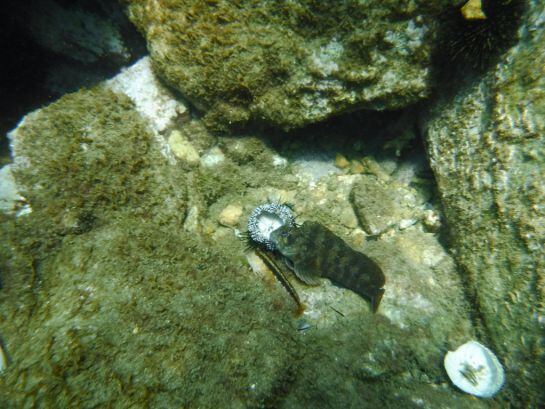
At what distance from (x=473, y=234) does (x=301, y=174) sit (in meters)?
2.72

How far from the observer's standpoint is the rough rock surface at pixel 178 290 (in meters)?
2.70

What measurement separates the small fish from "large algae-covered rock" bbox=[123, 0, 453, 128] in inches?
66.7

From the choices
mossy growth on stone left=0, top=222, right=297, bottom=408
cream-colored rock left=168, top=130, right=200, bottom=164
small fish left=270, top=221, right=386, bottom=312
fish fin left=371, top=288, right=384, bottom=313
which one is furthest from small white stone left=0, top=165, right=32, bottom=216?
fish fin left=371, top=288, right=384, bottom=313

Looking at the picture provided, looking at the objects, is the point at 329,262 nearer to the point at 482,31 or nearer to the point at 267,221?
the point at 267,221

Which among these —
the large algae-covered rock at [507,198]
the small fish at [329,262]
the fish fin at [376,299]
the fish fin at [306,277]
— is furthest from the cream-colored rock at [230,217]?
the large algae-covered rock at [507,198]

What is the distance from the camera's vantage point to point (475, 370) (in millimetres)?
3439

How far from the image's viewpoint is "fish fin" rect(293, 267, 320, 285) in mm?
4168

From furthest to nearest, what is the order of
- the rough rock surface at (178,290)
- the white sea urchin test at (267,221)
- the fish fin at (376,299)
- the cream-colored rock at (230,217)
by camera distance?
the cream-colored rock at (230,217) < the white sea urchin test at (267,221) < the fish fin at (376,299) < the rough rock surface at (178,290)

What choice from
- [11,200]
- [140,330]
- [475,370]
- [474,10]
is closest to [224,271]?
[140,330]

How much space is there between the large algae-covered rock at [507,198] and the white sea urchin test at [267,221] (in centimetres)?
231

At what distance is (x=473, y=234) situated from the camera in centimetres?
361

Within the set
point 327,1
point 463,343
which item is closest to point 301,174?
point 327,1

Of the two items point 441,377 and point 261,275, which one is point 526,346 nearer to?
point 441,377

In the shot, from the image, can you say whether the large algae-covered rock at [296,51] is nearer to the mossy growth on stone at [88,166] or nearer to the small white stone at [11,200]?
the mossy growth on stone at [88,166]
